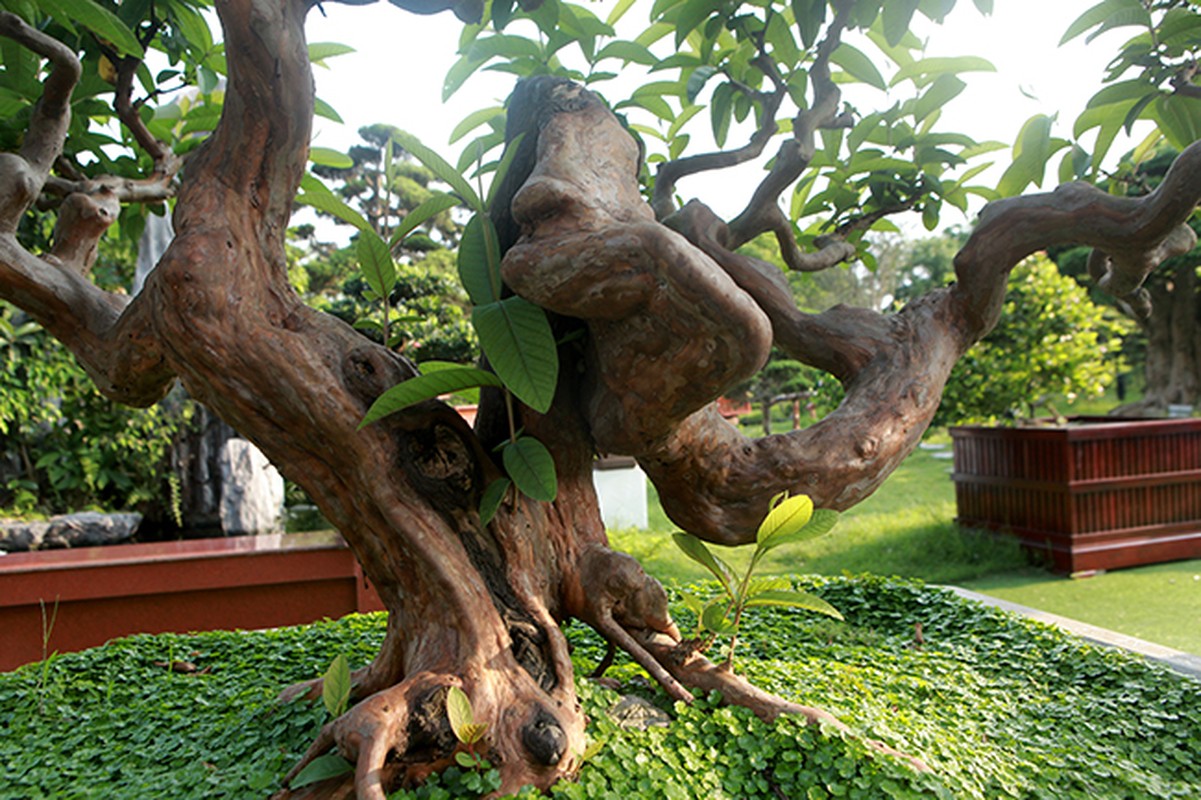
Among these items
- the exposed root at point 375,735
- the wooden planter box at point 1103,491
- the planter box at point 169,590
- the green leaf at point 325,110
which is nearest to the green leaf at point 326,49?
the green leaf at point 325,110

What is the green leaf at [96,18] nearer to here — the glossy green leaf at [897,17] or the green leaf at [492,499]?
the green leaf at [492,499]

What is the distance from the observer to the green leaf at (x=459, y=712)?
Result: 1.26 m

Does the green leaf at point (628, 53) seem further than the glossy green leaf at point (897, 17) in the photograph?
Yes

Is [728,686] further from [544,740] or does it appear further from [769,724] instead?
[544,740]

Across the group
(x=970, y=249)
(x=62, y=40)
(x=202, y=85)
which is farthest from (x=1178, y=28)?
(x=62, y=40)

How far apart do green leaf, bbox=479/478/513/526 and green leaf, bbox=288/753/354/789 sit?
435 mm

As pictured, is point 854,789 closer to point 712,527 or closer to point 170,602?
point 712,527

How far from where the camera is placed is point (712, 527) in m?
1.76

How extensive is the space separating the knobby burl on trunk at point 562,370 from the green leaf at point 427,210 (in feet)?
0.46

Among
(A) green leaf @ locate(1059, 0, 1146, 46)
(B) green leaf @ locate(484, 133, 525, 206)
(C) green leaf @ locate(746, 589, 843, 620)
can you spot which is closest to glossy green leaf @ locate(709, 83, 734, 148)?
(B) green leaf @ locate(484, 133, 525, 206)

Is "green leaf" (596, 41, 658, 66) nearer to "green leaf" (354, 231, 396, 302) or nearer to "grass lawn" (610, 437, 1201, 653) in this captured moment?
"green leaf" (354, 231, 396, 302)

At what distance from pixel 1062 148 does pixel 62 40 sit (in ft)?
7.62

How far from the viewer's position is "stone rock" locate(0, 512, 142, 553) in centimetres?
535

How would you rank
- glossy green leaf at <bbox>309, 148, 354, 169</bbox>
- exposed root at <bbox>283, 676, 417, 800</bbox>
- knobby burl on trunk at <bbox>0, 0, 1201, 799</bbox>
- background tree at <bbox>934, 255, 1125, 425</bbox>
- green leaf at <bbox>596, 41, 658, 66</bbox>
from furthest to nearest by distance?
background tree at <bbox>934, 255, 1125, 425</bbox> < glossy green leaf at <bbox>309, 148, 354, 169</bbox> < green leaf at <bbox>596, 41, 658, 66</bbox> < knobby burl on trunk at <bbox>0, 0, 1201, 799</bbox> < exposed root at <bbox>283, 676, 417, 800</bbox>
